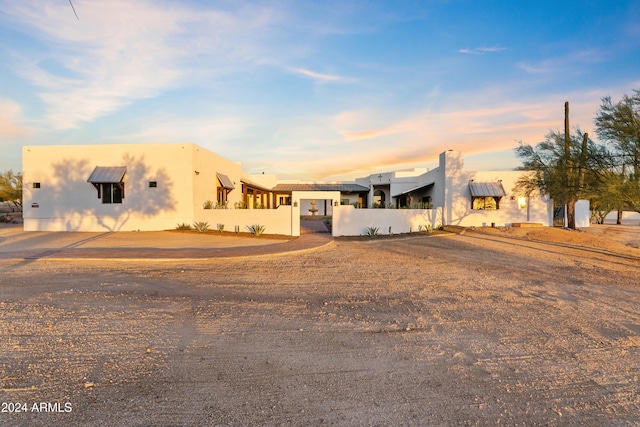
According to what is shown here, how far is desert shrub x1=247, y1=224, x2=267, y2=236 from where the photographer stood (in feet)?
58.6

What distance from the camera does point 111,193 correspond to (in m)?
→ 19.0

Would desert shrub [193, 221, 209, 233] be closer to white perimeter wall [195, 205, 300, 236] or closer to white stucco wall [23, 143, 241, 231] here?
white perimeter wall [195, 205, 300, 236]

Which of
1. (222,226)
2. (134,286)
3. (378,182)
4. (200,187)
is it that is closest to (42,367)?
(134,286)

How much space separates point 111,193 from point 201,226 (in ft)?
18.1

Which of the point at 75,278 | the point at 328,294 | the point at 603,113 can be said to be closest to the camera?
the point at 328,294

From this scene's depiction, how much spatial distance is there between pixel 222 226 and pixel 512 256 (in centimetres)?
1403

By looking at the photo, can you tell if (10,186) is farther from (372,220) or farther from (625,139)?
(625,139)

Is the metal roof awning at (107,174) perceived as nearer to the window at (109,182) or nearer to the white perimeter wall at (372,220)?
the window at (109,182)

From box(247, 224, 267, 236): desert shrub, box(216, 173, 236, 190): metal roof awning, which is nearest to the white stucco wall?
box(247, 224, 267, 236): desert shrub

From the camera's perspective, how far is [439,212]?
23.3 metres

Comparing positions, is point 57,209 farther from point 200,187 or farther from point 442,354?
point 442,354

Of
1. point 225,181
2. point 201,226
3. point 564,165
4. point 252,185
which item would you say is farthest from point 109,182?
point 564,165

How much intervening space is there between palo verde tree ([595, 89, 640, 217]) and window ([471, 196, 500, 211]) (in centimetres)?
1196

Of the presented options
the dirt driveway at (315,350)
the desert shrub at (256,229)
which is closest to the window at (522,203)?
the dirt driveway at (315,350)
